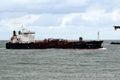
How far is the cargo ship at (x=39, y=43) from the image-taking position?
15688 cm

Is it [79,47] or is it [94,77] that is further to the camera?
[79,47]

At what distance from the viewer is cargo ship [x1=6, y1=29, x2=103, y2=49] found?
156875mm

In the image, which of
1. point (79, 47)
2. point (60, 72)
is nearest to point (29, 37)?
point (79, 47)

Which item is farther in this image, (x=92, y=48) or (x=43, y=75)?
(x=92, y=48)

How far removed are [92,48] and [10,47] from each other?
76.9 feet

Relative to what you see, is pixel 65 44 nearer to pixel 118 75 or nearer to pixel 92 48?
pixel 92 48

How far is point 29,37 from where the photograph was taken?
529 feet

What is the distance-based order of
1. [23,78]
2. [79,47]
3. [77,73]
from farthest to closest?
[79,47], [77,73], [23,78]

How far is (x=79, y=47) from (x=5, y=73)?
79.7 m

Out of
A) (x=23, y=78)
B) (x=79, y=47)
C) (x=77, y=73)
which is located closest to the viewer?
(x=23, y=78)

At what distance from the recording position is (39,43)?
533ft

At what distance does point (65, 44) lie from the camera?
523 feet

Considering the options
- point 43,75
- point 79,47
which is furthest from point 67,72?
point 79,47

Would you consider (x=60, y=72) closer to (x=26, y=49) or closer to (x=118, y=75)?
(x=118, y=75)
